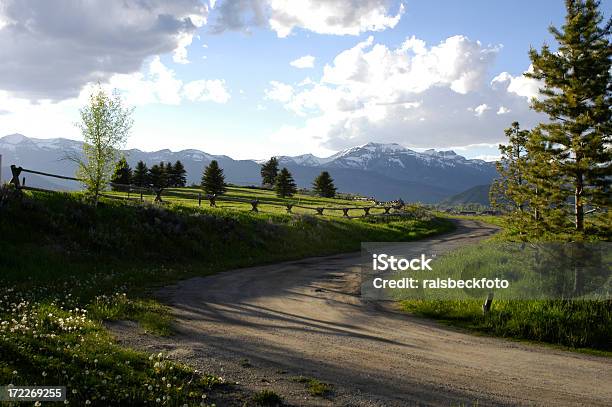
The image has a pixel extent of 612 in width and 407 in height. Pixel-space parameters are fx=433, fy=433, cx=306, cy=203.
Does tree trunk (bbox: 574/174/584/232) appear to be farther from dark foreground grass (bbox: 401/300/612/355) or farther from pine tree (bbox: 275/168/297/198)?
pine tree (bbox: 275/168/297/198)

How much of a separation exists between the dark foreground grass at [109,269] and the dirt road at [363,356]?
1.00 meters

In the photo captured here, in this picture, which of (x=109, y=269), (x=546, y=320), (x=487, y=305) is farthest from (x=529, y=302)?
(x=109, y=269)

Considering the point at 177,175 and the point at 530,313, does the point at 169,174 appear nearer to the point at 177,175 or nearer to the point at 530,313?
the point at 177,175

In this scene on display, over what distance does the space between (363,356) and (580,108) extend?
516 inches

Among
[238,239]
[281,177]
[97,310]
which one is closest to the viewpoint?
[97,310]

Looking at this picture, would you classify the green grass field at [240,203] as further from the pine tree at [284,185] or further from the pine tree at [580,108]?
the pine tree at [580,108]

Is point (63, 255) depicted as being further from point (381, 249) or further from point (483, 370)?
point (381, 249)

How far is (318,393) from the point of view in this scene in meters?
7.59

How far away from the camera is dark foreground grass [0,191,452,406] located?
24.0ft

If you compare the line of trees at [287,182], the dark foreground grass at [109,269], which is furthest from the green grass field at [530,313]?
the line of trees at [287,182]

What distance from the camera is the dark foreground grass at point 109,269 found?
24.0ft

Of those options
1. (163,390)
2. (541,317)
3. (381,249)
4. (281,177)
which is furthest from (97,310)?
(281,177)

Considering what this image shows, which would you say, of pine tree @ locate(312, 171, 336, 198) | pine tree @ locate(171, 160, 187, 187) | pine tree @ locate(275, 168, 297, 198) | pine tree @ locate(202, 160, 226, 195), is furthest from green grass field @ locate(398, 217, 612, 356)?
pine tree @ locate(171, 160, 187, 187)

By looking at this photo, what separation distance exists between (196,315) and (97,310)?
8.89 feet
